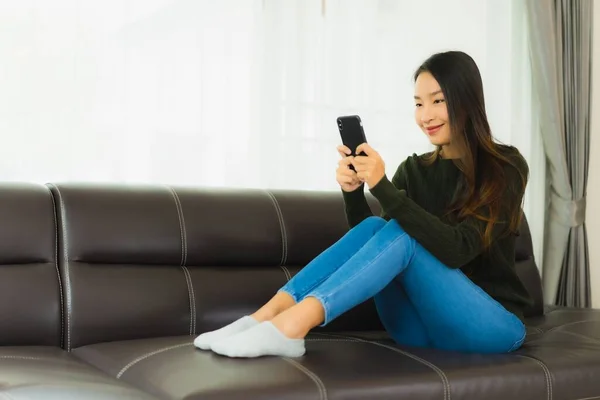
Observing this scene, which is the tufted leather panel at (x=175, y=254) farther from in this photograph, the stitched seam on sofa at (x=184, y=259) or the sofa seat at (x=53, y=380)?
the sofa seat at (x=53, y=380)

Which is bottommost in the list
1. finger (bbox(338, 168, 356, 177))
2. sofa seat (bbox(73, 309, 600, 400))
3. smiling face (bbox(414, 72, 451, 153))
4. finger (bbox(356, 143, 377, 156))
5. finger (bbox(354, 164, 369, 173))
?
sofa seat (bbox(73, 309, 600, 400))

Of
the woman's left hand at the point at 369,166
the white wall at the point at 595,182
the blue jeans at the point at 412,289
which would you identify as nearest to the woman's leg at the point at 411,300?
the blue jeans at the point at 412,289

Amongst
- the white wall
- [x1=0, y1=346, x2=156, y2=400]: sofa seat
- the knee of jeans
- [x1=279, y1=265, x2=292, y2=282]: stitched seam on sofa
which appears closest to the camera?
[x1=0, y1=346, x2=156, y2=400]: sofa seat

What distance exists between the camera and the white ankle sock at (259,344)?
5.41 feet

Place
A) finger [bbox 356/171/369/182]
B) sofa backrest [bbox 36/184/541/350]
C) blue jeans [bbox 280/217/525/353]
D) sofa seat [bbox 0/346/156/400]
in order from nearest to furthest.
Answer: sofa seat [bbox 0/346/156/400], blue jeans [bbox 280/217/525/353], finger [bbox 356/171/369/182], sofa backrest [bbox 36/184/541/350]

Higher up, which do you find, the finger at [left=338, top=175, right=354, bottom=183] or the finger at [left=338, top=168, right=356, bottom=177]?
the finger at [left=338, top=168, right=356, bottom=177]

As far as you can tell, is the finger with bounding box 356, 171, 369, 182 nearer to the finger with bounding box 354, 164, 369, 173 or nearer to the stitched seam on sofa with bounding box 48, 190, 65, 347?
the finger with bounding box 354, 164, 369, 173

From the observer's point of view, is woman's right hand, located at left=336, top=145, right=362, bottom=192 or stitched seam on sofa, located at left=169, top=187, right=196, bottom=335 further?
stitched seam on sofa, located at left=169, top=187, right=196, bottom=335

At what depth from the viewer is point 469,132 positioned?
2.09 meters

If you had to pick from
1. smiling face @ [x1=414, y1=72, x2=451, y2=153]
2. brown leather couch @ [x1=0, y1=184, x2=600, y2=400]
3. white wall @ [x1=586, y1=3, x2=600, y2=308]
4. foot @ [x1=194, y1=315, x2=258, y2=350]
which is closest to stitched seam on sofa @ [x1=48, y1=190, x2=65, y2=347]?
brown leather couch @ [x1=0, y1=184, x2=600, y2=400]

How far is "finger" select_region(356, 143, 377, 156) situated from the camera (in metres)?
1.90

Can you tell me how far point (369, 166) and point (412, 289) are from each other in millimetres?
312

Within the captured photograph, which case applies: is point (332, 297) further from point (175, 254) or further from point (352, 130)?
point (175, 254)

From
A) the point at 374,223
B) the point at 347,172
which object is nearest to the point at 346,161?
the point at 347,172
